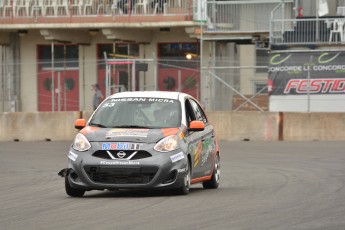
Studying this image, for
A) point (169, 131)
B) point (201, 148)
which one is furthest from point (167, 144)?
point (201, 148)

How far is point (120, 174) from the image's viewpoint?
42.8 feet

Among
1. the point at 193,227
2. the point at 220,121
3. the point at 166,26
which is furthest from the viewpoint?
the point at 166,26

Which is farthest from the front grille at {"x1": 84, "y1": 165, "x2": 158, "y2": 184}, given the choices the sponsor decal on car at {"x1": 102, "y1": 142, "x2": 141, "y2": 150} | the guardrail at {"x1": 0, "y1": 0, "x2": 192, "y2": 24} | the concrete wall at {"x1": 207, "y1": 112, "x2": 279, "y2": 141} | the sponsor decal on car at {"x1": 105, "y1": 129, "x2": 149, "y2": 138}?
the guardrail at {"x1": 0, "y1": 0, "x2": 192, "y2": 24}

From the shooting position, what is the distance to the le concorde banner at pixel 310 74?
30984mm

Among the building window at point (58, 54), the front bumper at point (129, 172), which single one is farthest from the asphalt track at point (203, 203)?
the building window at point (58, 54)

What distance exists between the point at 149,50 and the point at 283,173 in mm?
21850

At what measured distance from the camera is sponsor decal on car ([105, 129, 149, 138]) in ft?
43.7

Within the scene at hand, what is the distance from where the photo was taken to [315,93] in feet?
102

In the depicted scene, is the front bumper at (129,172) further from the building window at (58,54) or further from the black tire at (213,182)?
the building window at (58,54)

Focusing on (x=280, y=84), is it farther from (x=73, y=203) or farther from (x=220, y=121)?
(x=73, y=203)

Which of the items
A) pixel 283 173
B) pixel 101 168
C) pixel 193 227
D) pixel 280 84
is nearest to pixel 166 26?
pixel 280 84

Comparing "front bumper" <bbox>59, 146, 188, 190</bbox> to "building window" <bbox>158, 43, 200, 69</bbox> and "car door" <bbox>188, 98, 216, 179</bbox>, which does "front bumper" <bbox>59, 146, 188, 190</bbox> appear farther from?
"building window" <bbox>158, 43, 200, 69</bbox>

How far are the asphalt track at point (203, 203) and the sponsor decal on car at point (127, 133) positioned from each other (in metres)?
0.81

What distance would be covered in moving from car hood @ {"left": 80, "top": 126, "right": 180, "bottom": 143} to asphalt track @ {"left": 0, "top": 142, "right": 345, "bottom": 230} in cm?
76
